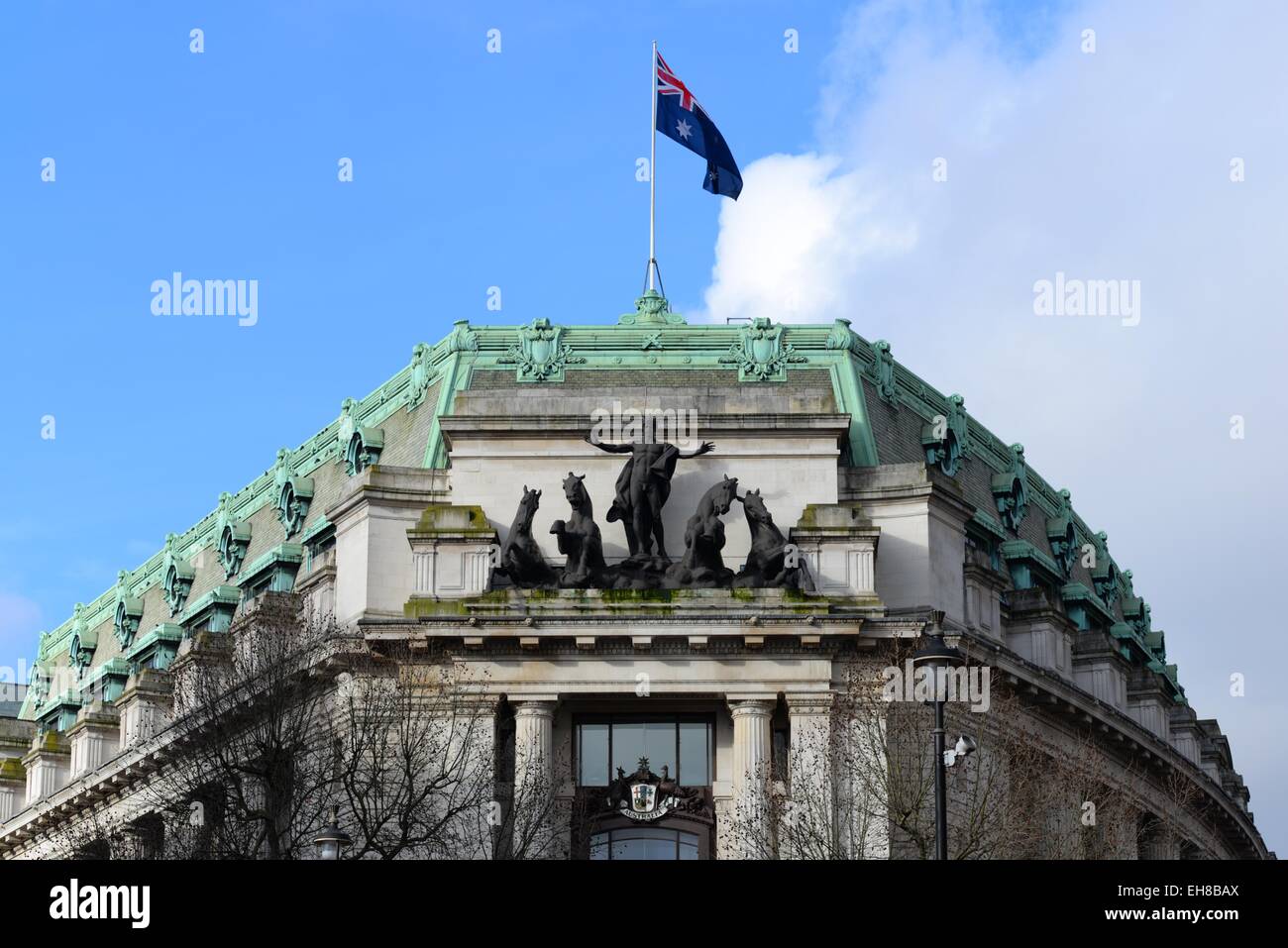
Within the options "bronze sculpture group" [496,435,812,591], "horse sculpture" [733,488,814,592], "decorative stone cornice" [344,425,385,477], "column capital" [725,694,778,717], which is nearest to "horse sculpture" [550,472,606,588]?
"bronze sculpture group" [496,435,812,591]

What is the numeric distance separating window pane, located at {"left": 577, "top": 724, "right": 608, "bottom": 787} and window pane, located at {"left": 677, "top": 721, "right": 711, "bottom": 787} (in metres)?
2.29

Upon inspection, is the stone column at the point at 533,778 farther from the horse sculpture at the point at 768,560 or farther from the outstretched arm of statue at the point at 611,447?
the outstretched arm of statue at the point at 611,447

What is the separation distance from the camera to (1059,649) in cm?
9031

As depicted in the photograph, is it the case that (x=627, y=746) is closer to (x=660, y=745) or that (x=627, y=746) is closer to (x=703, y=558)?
(x=660, y=745)

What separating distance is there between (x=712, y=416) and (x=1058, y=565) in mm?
21713

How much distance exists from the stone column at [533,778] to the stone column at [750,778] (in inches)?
208

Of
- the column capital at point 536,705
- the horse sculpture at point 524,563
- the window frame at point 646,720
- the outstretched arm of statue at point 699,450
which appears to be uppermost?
the outstretched arm of statue at point 699,450

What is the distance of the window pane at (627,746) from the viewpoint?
78062 mm

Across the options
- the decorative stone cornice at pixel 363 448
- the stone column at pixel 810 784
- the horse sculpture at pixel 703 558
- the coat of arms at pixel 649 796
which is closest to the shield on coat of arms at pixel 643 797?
the coat of arms at pixel 649 796

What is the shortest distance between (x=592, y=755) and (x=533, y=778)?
416cm

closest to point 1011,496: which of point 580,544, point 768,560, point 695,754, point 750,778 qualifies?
point 768,560

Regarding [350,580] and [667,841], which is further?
[350,580]
